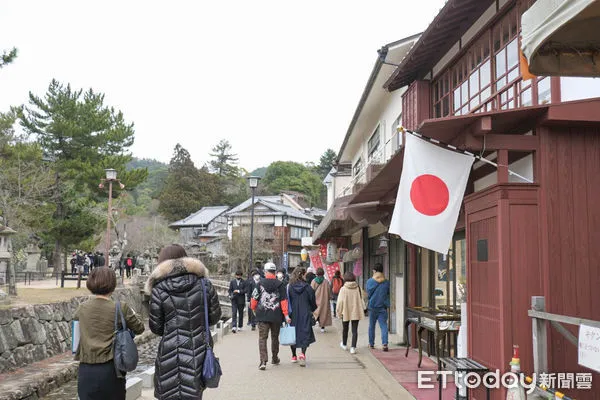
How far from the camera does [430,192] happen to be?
7117 mm

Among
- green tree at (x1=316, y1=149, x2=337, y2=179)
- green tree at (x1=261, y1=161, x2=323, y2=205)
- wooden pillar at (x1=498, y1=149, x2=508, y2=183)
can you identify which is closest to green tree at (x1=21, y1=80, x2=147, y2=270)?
wooden pillar at (x1=498, y1=149, x2=508, y2=183)

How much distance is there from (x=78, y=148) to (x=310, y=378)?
31229mm

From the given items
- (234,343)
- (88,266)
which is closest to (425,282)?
(234,343)

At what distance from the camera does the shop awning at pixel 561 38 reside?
3.39 m

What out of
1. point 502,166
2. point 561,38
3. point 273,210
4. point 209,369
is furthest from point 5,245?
point 273,210

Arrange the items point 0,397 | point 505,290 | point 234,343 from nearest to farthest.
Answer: point 505,290
point 0,397
point 234,343

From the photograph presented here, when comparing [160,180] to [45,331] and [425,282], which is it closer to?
[45,331]

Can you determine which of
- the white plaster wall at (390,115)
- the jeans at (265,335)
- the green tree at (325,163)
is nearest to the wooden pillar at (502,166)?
the jeans at (265,335)

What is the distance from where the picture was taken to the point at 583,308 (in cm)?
636

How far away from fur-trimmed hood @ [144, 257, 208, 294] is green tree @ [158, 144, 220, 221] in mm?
75167

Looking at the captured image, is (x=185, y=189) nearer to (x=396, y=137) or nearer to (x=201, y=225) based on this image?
(x=201, y=225)

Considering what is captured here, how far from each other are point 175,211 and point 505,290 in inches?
2995

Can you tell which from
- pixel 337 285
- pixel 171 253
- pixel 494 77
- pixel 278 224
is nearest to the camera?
pixel 171 253

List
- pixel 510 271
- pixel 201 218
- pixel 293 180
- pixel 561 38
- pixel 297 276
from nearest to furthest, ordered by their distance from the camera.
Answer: pixel 561 38
pixel 510 271
pixel 297 276
pixel 201 218
pixel 293 180
